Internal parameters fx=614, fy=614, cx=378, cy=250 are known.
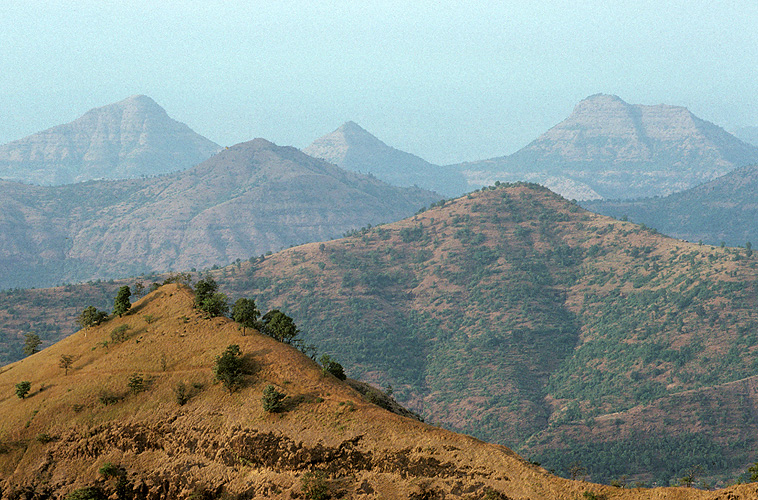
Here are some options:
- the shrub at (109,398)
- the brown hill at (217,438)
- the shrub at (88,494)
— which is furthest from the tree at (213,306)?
the shrub at (88,494)

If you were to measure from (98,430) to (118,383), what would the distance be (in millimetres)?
5416

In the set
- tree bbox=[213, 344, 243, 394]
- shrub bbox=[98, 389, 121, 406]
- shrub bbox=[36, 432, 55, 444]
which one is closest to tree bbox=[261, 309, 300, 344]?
tree bbox=[213, 344, 243, 394]

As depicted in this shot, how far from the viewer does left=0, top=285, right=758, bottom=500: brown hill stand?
160 ft

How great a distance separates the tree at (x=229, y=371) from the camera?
60.8 metres

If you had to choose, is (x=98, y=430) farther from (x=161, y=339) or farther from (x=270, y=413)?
(x=270, y=413)

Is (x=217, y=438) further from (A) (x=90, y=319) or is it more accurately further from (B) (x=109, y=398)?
(A) (x=90, y=319)

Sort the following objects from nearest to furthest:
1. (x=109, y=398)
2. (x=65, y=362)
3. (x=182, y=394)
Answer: (x=182, y=394) → (x=109, y=398) → (x=65, y=362)

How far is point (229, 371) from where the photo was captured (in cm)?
6144

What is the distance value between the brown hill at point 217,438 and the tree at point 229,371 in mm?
885

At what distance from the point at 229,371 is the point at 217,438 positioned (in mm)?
6944

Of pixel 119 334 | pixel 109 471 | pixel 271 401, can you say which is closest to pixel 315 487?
pixel 271 401

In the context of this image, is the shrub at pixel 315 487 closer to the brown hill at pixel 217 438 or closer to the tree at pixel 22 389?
the brown hill at pixel 217 438

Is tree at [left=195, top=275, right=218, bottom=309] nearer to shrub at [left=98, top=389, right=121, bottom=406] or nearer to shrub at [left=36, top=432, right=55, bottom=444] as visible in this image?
shrub at [left=98, top=389, right=121, bottom=406]

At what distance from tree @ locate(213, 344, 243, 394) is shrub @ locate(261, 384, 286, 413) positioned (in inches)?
184
